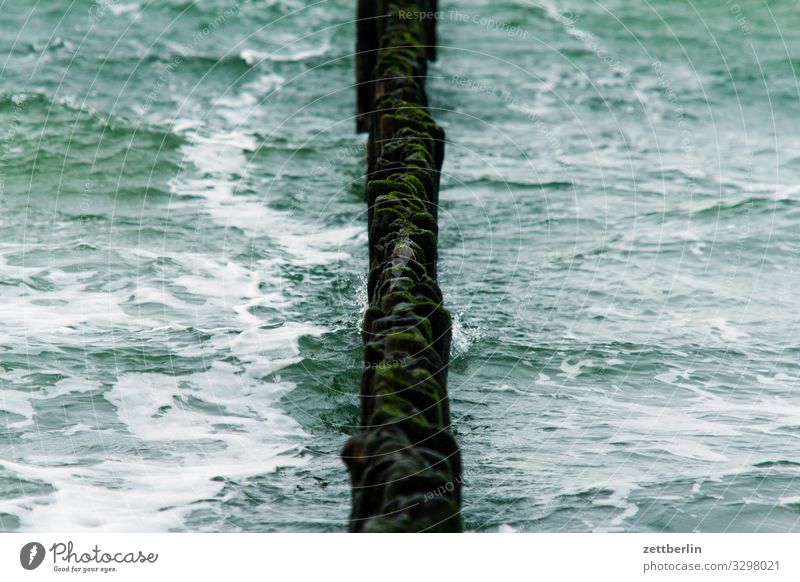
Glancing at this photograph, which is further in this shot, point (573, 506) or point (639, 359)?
point (639, 359)

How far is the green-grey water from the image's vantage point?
8164 millimetres

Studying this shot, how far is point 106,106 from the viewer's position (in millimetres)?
18828

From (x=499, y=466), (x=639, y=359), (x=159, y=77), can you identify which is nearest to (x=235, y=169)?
(x=159, y=77)

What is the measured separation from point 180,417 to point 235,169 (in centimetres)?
753

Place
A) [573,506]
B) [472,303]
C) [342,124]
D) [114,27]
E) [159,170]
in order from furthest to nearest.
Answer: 1. [114,27]
2. [342,124]
3. [159,170]
4. [472,303]
5. [573,506]

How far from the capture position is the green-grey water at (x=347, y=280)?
8164mm
